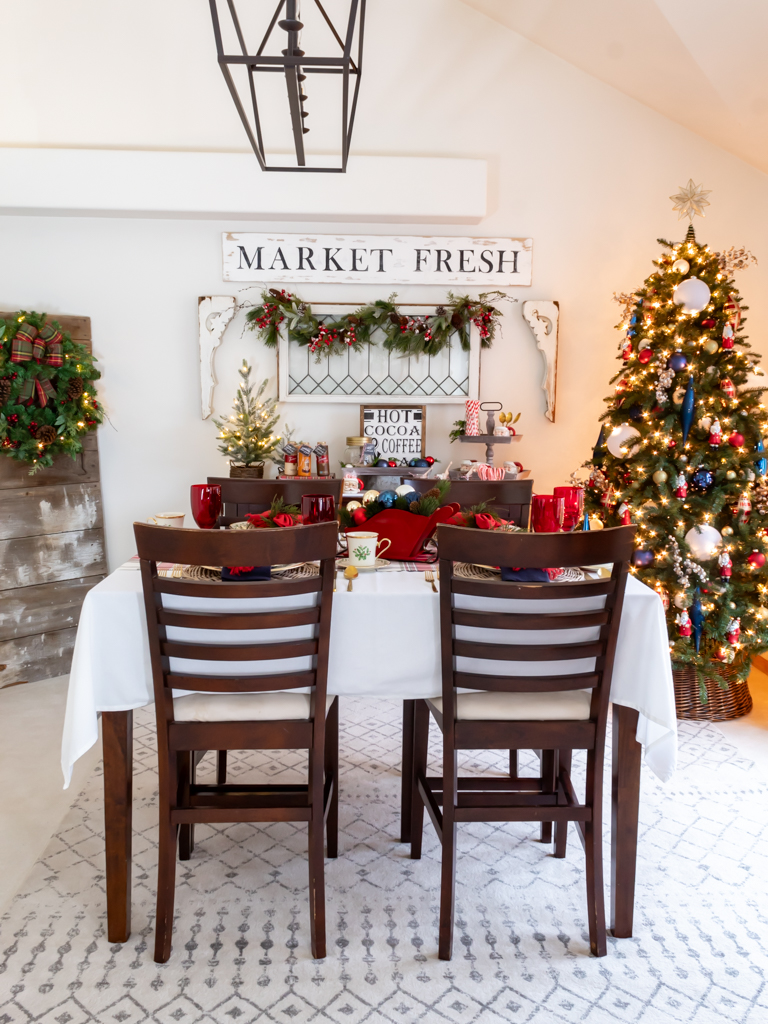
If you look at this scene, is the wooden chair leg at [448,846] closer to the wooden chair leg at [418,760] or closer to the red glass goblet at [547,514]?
the wooden chair leg at [418,760]

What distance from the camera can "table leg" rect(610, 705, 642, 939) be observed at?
5.55ft

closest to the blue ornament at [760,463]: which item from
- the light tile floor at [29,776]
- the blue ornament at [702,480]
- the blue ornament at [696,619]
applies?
the blue ornament at [702,480]

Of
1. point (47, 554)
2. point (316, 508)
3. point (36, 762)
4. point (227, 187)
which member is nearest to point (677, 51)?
point (227, 187)

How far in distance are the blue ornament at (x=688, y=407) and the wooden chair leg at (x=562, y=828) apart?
5.35 ft

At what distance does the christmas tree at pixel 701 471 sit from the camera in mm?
2918

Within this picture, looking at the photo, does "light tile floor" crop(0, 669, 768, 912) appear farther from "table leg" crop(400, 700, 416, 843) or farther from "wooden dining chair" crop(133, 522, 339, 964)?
"table leg" crop(400, 700, 416, 843)

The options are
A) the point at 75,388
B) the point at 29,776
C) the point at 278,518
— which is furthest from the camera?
the point at 75,388

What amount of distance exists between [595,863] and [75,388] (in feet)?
10.2

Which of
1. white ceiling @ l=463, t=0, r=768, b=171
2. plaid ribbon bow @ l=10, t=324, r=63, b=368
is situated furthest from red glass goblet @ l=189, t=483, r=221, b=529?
white ceiling @ l=463, t=0, r=768, b=171

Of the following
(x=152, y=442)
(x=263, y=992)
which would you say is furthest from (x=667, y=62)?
(x=263, y=992)

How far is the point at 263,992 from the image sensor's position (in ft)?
5.11

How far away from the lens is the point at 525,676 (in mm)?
1621

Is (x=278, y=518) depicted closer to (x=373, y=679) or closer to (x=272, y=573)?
(x=272, y=573)

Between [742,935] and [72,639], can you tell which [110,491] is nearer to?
[72,639]
